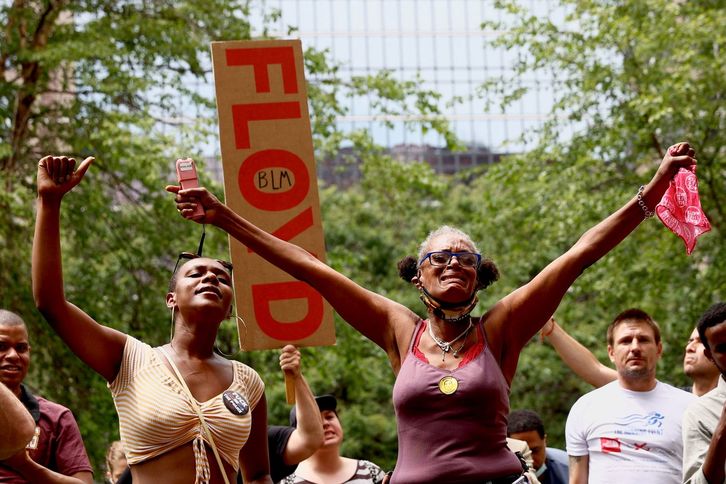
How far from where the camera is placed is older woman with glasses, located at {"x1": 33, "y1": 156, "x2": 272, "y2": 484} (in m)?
4.64

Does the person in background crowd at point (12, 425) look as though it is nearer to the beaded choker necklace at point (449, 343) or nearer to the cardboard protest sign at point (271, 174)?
the beaded choker necklace at point (449, 343)

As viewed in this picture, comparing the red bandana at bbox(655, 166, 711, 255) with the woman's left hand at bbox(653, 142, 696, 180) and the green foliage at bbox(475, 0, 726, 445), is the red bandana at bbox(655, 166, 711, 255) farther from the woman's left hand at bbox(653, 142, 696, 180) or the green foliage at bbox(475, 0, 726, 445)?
the green foliage at bbox(475, 0, 726, 445)

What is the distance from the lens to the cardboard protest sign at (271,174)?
6.23m

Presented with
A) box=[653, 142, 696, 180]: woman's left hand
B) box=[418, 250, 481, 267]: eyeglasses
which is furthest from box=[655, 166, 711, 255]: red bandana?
box=[418, 250, 481, 267]: eyeglasses

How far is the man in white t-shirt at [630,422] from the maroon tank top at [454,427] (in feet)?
7.13

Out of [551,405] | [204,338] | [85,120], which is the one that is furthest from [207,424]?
[551,405]

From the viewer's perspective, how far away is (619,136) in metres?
15.6

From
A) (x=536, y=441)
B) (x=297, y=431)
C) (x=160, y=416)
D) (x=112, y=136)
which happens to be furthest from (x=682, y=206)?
(x=112, y=136)

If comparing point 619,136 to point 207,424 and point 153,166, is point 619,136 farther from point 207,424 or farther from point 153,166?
point 207,424

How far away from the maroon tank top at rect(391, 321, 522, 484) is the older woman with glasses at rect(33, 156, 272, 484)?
0.84m

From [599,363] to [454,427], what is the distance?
327 cm

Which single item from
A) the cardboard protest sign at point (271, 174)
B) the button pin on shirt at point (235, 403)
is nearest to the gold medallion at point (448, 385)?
the button pin on shirt at point (235, 403)

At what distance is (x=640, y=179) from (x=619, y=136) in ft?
2.15

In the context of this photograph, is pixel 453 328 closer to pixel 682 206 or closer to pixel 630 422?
pixel 682 206
